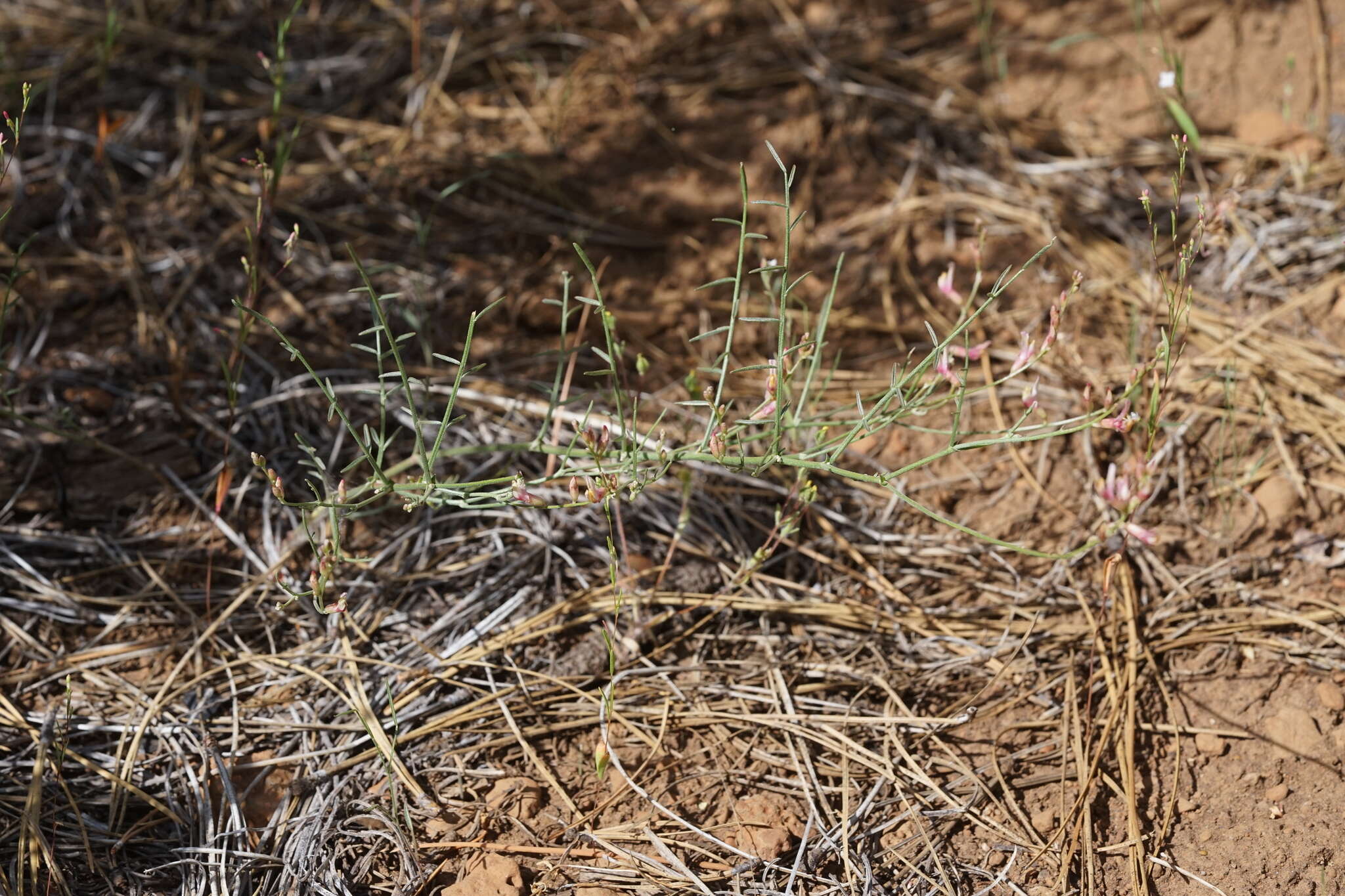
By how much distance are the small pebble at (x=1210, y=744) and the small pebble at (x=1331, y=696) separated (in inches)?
Answer: 8.1

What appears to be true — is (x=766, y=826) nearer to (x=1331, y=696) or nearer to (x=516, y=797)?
(x=516, y=797)

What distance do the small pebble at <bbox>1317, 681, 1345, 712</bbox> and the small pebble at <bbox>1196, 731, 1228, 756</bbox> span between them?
0.21 metres

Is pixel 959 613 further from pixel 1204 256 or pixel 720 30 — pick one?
pixel 720 30

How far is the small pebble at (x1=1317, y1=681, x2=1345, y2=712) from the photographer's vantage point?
1989 mm

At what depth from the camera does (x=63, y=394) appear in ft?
8.21

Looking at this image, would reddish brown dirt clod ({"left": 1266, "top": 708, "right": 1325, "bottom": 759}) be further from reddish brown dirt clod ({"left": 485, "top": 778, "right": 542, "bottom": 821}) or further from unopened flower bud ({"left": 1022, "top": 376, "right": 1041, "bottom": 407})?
reddish brown dirt clod ({"left": 485, "top": 778, "right": 542, "bottom": 821})

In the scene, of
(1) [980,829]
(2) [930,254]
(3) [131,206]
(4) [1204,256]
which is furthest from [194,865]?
(4) [1204,256]

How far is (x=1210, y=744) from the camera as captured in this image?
1.98m

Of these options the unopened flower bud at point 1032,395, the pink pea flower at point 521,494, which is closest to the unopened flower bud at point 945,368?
the unopened flower bud at point 1032,395

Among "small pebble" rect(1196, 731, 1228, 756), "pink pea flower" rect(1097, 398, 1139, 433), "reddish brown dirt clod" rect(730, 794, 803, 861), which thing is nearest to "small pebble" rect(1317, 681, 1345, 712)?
"small pebble" rect(1196, 731, 1228, 756)

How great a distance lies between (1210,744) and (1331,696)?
247 millimetres

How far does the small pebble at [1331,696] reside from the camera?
1.99m

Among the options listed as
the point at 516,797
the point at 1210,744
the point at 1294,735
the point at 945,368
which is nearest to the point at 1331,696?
the point at 1294,735

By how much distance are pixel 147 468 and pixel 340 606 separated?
830mm
